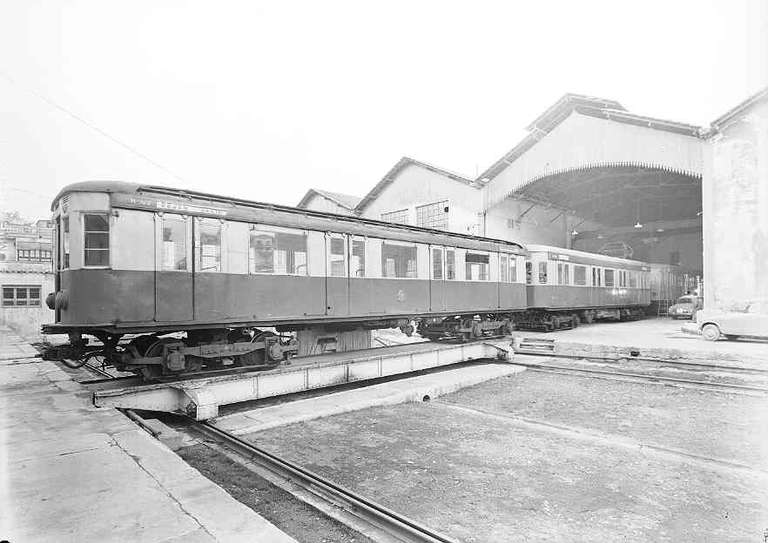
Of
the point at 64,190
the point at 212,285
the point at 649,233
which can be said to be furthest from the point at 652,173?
the point at 64,190

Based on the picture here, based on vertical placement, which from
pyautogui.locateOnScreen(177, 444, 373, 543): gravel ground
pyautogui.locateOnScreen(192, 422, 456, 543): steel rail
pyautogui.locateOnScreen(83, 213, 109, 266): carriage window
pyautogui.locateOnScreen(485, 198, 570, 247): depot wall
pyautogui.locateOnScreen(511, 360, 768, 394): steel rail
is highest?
pyautogui.locateOnScreen(485, 198, 570, 247): depot wall

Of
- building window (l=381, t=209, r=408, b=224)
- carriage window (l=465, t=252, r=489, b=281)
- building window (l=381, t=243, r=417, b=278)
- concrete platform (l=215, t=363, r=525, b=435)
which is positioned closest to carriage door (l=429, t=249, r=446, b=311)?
building window (l=381, t=243, r=417, b=278)

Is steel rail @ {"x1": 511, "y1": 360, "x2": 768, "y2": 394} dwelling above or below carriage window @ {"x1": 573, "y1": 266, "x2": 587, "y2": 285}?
below

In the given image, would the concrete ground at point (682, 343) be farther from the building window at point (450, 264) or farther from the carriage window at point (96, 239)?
the carriage window at point (96, 239)

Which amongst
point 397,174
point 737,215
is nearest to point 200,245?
point 737,215

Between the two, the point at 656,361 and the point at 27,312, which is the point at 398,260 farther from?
the point at 27,312

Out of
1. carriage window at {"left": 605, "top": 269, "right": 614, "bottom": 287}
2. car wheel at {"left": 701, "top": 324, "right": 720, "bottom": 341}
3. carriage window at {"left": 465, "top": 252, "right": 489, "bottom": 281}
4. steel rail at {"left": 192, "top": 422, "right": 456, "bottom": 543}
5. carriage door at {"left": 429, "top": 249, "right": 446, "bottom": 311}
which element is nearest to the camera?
steel rail at {"left": 192, "top": 422, "right": 456, "bottom": 543}

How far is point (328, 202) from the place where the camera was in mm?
33875

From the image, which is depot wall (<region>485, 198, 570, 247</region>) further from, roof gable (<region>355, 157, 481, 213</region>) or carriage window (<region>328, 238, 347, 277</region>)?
carriage window (<region>328, 238, 347, 277</region>)

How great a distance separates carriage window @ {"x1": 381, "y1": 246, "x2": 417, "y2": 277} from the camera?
11.8m

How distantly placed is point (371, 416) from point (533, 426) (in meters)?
2.83

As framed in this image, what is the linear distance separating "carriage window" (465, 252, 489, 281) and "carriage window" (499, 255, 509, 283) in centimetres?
91

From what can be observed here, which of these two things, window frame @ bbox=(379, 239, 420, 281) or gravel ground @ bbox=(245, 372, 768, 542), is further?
window frame @ bbox=(379, 239, 420, 281)

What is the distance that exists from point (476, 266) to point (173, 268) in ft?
31.2
